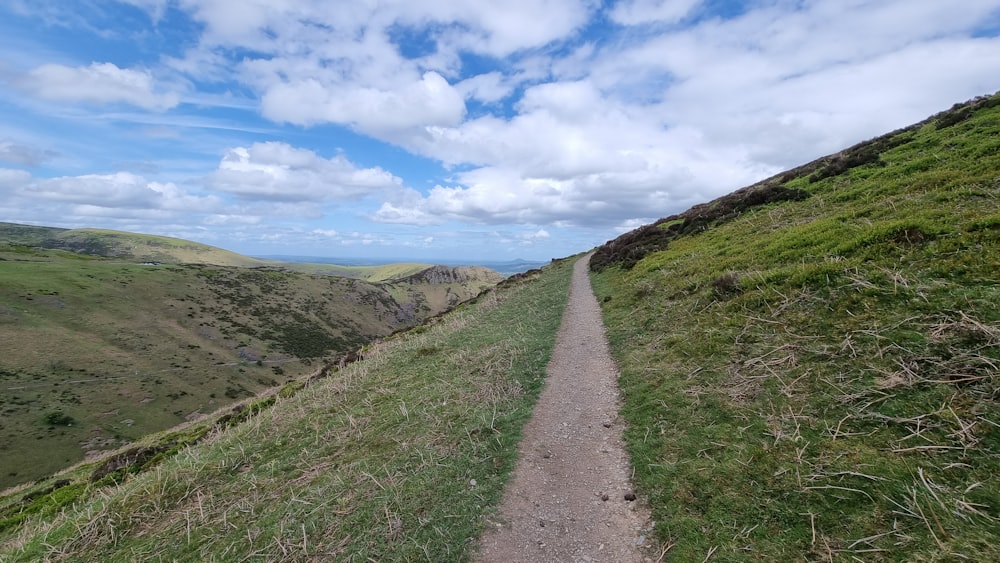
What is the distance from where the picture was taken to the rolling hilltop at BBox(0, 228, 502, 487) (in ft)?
208

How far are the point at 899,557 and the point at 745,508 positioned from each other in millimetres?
1641

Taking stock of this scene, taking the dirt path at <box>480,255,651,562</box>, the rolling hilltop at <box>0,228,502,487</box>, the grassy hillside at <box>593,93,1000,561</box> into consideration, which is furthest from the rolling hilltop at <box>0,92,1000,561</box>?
the rolling hilltop at <box>0,228,502,487</box>

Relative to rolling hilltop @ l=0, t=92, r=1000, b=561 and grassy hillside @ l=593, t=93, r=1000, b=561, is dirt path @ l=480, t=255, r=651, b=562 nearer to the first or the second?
rolling hilltop @ l=0, t=92, r=1000, b=561

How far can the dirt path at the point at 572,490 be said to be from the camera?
19.7 ft

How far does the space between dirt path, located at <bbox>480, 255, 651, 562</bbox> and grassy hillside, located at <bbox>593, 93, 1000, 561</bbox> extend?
509mm

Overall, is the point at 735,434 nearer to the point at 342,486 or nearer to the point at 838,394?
the point at 838,394

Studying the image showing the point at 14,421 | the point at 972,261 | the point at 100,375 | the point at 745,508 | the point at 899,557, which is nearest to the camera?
the point at 899,557

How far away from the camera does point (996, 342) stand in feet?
20.4

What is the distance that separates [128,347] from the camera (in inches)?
3533

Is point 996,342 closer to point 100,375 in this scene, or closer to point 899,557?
point 899,557

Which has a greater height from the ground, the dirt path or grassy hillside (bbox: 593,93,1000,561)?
grassy hillside (bbox: 593,93,1000,561)

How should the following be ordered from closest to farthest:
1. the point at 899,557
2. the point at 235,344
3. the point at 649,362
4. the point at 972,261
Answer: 1. the point at 899,557
2. the point at 972,261
3. the point at 649,362
4. the point at 235,344

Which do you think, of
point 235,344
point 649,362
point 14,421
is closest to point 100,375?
point 14,421

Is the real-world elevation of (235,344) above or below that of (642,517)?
below
